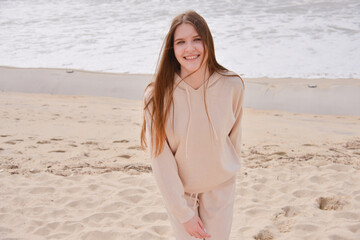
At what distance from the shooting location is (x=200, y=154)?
6.84 ft

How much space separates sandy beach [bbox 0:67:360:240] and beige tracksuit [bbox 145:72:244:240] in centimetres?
111

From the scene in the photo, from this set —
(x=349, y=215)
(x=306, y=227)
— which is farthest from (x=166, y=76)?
(x=349, y=215)

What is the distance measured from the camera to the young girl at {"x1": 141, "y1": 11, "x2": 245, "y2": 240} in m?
2.00

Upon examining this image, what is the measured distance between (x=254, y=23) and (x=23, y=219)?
1010cm

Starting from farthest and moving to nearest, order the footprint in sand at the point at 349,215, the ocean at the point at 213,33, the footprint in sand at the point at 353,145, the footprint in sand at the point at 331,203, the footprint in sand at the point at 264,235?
the ocean at the point at 213,33 → the footprint in sand at the point at 353,145 → the footprint in sand at the point at 331,203 → the footprint in sand at the point at 349,215 → the footprint in sand at the point at 264,235

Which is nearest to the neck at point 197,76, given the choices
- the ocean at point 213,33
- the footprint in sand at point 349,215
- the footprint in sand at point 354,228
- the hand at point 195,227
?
the hand at point 195,227

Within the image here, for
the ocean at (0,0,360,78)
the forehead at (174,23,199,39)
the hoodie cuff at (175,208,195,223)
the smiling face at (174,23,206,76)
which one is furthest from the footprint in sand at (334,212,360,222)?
the ocean at (0,0,360,78)

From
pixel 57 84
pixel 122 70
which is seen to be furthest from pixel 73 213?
pixel 122 70

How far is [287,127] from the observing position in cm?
591

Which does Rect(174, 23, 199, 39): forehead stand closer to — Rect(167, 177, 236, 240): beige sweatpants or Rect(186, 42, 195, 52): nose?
Rect(186, 42, 195, 52): nose

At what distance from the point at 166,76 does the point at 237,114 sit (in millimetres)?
411

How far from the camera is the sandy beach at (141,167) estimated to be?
10.9 ft

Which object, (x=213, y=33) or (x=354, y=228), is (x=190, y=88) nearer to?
(x=354, y=228)

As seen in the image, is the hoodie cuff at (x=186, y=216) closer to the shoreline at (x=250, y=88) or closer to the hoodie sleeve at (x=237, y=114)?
the hoodie sleeve at (x=237, y=114)
